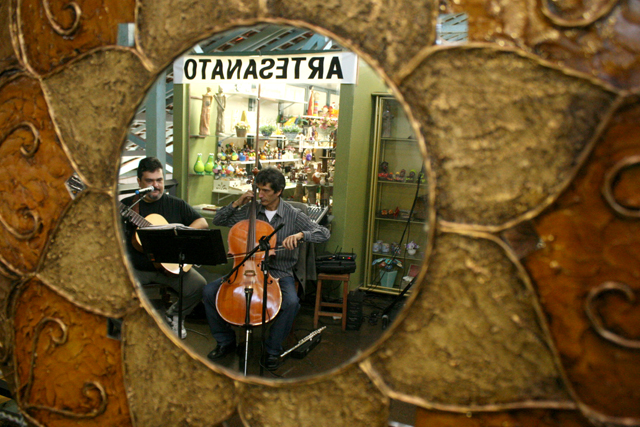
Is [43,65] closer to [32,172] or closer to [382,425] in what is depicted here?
[32,172]

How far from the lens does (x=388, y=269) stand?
478 centimetres

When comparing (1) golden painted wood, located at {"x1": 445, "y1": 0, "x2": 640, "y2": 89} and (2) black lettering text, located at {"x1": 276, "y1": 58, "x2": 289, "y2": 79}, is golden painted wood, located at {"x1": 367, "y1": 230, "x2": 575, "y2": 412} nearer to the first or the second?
(1) golden painted wood, located at {"x1": 445, "y1": 0, "x2": 640, "y2": 89}

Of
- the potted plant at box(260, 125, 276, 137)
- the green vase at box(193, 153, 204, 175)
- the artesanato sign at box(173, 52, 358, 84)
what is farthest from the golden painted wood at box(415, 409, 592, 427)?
the potted plant at box(260, 125, 276, 137)

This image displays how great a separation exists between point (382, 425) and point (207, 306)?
90.9 inches

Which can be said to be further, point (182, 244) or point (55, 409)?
point (182, 244)

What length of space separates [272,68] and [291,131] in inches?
74.8

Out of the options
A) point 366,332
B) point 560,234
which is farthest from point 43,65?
point 366,332

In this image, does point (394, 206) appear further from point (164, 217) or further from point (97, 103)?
point (97, 103)

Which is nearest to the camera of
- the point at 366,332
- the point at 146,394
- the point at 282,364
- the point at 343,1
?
the point at 343,1

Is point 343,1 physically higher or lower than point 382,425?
higher

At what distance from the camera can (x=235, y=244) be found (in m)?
3.13

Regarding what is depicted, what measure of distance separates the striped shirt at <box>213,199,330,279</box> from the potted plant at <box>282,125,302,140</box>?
2.23 meters

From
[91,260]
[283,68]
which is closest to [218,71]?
[283,68]

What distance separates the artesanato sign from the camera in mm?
3432
